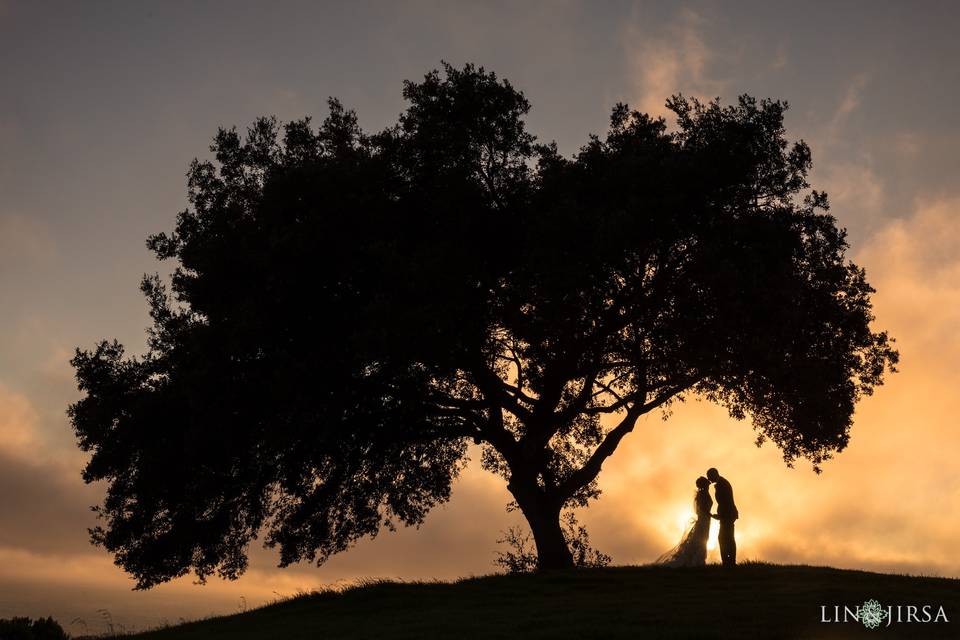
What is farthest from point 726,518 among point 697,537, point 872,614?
point 872,614

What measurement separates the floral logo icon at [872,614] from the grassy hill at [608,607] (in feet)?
0.95

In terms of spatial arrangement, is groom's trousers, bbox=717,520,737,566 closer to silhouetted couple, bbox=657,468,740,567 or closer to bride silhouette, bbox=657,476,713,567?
silhouetted couple, bbox=657,468,740,567

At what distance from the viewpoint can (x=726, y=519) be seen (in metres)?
32.4

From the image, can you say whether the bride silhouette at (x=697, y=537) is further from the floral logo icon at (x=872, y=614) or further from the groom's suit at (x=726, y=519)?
the floral logo icon at (x=872, y=614)

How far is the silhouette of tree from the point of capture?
1206 inches

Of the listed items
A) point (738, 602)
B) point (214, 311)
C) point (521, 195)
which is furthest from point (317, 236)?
point (738, 602)

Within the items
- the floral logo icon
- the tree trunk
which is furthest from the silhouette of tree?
the floral logo icon

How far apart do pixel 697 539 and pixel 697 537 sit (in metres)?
0.07

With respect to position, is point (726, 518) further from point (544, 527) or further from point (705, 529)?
point (544, 527)

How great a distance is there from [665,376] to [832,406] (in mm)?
5914

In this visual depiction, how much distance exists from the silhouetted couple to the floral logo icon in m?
7.50

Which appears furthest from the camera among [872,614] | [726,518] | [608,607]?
[726,518]

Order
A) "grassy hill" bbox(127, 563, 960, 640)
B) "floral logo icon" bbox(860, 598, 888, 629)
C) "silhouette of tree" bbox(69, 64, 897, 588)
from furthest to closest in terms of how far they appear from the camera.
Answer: "silhouette of tree" bbox(69, 64, 897, 588) < "floral logo icon" bbox(860, 598, 888, 629) < "grassy hill" bbox(127, 563, 960, 640)

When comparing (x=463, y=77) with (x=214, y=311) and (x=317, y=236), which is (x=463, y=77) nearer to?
(x=317, y=236)
